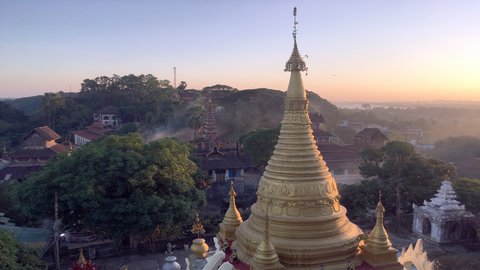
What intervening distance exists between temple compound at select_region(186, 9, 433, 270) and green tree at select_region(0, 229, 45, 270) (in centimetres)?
864

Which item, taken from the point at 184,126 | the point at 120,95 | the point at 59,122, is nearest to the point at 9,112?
the point at 59,122

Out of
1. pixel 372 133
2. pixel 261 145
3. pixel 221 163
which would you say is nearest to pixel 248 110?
pixel 372 133

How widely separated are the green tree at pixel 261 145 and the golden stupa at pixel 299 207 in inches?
1378

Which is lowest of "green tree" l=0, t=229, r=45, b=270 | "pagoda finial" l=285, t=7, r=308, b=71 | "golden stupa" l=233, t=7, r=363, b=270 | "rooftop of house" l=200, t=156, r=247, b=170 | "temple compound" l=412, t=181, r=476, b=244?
"temple compound" l=412, t=181, r=476, b=244

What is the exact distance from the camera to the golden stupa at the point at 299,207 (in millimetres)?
11000

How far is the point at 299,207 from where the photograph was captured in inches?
442

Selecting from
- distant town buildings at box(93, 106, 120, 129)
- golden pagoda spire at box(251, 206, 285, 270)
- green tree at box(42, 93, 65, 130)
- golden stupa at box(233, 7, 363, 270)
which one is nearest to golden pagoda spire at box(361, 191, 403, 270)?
golden stupa at box(233, 7, 363, 270)

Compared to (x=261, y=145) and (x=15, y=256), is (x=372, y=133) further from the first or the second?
(x=15, y=256)

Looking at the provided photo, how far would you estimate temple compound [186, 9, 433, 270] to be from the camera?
1097 cm

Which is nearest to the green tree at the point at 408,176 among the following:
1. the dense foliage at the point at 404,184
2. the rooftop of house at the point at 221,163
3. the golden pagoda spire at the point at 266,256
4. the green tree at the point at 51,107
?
the dense foliage at the point at 404,184

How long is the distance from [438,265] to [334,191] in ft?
49.6

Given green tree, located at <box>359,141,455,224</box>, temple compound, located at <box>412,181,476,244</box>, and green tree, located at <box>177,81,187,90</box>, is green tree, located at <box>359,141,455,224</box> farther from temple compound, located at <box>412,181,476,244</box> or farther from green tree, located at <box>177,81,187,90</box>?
green tree, located at <box>177,81,187,90</box>

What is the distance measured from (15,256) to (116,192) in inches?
333

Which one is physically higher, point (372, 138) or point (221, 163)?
point (372, 138)
